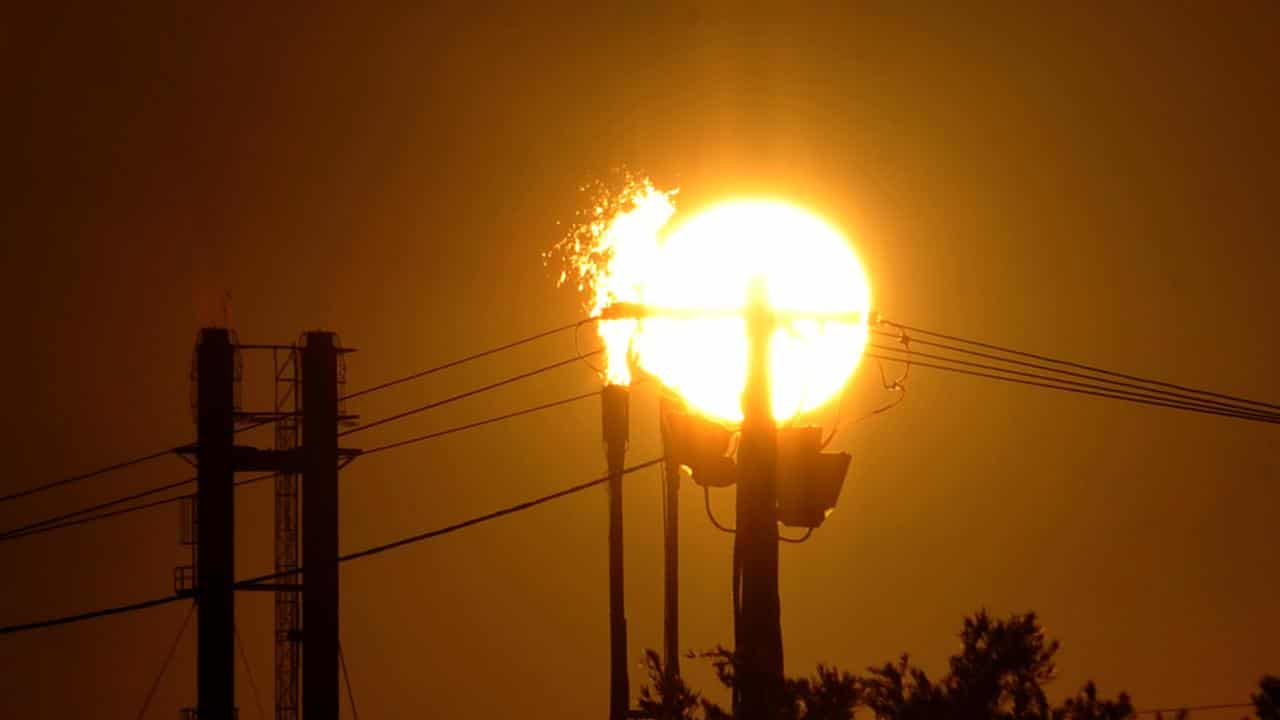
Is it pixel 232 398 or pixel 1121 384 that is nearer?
pixel 1121 384

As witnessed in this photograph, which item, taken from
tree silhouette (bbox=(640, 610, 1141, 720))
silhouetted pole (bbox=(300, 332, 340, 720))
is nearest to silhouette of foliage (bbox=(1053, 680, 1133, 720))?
tree silhouette (bbox=(640, 610, 1141, 720))

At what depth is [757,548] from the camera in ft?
64.9

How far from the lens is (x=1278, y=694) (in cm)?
2100

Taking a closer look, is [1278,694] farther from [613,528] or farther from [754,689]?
[613,528]

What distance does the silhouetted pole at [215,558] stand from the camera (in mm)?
34656

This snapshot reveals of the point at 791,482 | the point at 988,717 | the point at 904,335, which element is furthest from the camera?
the point at 904,335

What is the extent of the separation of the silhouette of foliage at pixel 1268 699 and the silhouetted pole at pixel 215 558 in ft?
64.0

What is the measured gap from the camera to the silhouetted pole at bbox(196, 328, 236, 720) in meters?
34.7

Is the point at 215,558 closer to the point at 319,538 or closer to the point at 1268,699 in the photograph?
the point at 319,538

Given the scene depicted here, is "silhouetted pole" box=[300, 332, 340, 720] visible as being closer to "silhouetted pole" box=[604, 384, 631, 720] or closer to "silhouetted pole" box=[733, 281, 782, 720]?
"silhouetted pole" box=[604, 384, 631, 720]

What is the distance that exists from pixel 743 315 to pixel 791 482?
1894 mm

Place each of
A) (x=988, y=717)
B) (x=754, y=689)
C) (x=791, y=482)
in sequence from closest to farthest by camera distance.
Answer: (x=754, y=689)
(x=791, y=482)
(x=988, y=717)

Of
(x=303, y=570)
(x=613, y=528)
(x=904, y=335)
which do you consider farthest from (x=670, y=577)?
(x=904, y=335)

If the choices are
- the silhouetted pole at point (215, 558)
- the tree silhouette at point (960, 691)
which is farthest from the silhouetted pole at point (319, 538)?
the tree silhouette at point (960, 691)
